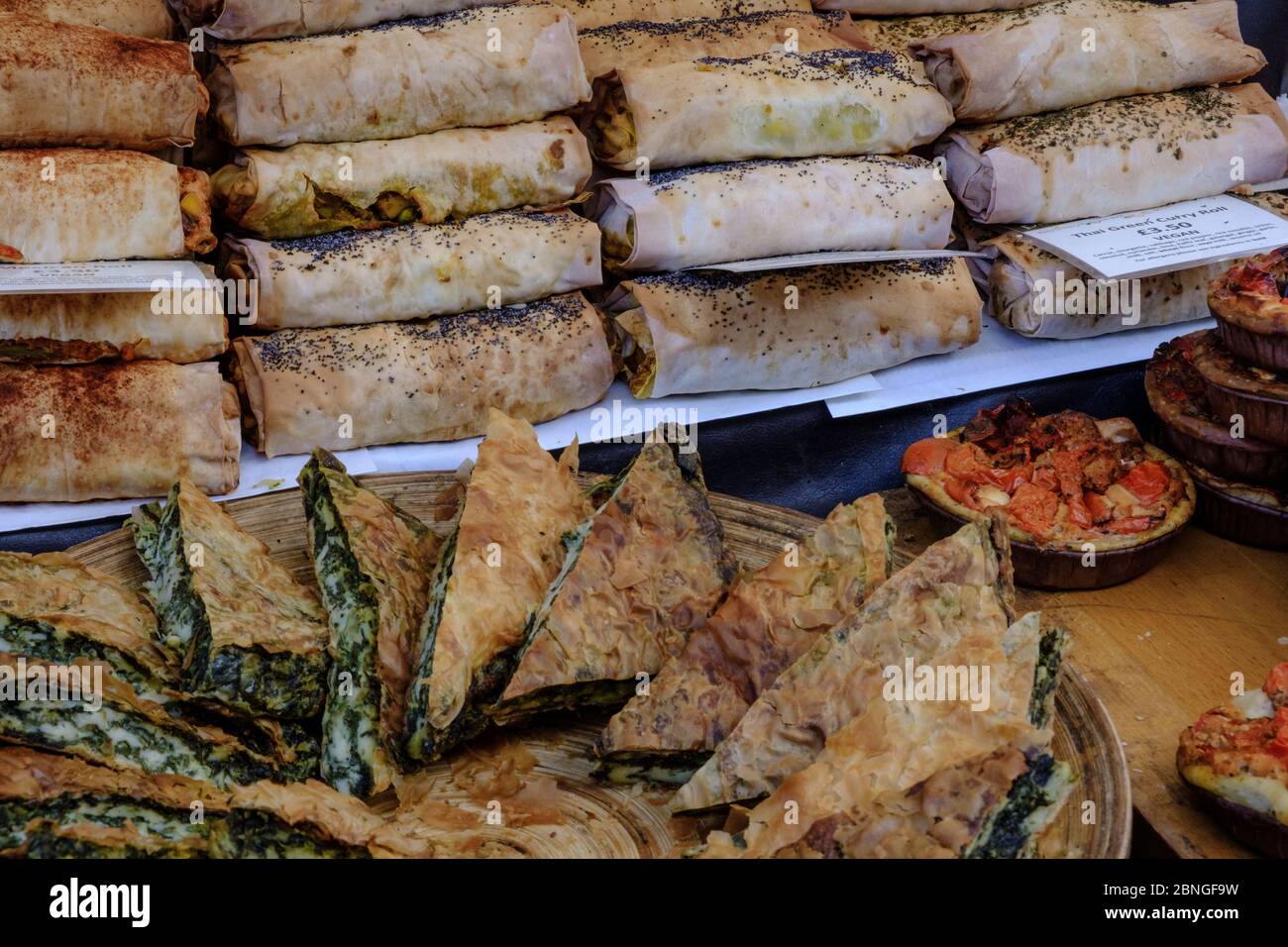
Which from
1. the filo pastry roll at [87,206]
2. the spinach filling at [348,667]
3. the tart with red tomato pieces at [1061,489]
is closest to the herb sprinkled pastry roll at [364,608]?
the spinach filling at [348,667]

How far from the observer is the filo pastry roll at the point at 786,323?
146 inches

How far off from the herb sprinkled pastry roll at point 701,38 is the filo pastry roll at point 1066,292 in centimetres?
87

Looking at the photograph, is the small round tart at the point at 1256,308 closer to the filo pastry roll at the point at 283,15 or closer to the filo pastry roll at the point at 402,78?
the filo pastry roll at the point at 402,78

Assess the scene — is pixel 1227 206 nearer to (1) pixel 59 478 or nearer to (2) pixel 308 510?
(2) pixel 308 510

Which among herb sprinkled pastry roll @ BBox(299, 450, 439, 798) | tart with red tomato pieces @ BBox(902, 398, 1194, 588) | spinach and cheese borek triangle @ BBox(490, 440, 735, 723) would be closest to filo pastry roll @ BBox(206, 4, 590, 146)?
herb sprinkled pastry roll @ BBox(299, 450, 439, 798)

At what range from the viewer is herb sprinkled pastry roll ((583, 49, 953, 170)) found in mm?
3770

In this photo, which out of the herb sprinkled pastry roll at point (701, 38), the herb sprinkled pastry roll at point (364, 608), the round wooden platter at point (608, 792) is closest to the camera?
the round wooden platter at point (608, 792)

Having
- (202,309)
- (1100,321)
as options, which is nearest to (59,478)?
(202,309)

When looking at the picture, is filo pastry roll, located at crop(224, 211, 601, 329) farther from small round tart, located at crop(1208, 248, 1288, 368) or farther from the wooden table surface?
small round tart, located at crop(1208, 248, 1288, 368)

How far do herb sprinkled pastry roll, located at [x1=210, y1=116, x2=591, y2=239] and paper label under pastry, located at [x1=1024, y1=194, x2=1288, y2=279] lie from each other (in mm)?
1482

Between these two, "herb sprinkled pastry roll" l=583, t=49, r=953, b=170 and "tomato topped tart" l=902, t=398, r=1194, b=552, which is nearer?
"tomato topped tart" l=902, t=398, r=1194, b=552

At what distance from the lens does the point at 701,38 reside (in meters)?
4.05

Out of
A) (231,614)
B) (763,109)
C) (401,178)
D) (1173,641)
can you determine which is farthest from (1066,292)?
(231,614)

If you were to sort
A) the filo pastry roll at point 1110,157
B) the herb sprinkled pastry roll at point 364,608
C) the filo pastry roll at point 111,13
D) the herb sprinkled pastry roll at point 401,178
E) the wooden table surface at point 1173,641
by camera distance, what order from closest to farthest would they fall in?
the herb sprinkled pastry roll at point 364,608 < the wooden table surface at point 1173,641 < the filo pastry roll at point 111,13 < the herb sprinkled pastry roll at point 401,178 < the filo pastry roll at point 1110,157
